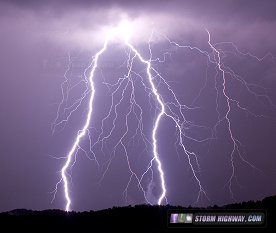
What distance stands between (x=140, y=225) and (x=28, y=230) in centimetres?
525

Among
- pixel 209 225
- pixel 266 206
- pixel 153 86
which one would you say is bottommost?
pixel 209 225

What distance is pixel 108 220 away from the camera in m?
23.9

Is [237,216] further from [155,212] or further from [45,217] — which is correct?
[45,217]

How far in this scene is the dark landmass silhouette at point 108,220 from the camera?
21.8 metres

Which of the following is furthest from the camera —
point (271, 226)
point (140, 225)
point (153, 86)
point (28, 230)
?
point (153, 86)

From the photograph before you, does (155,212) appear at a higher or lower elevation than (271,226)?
higher

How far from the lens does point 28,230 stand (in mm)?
24297

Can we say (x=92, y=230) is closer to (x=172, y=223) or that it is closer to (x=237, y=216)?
(x=172, y=223)

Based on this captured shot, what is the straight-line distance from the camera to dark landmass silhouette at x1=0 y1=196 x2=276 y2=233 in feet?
71.5

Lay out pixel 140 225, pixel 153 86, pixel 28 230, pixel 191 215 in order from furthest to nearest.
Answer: pixel 153 86
pixel 28 230
pixel 140 225
pixel 191 215

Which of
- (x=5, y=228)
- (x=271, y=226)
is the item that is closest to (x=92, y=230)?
(x=5, y=228)

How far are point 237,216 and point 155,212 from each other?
5.69 metres

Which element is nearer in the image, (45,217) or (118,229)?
(118,229)

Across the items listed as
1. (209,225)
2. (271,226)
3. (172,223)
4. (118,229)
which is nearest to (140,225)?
(118,229)
